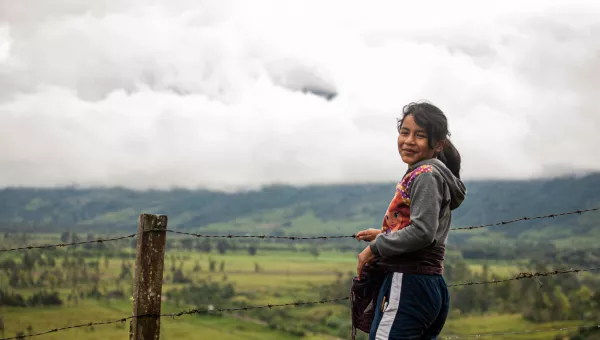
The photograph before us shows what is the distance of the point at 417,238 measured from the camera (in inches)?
137

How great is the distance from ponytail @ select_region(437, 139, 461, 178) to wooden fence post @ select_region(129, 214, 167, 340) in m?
2.05

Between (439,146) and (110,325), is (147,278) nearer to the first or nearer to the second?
(439,146)

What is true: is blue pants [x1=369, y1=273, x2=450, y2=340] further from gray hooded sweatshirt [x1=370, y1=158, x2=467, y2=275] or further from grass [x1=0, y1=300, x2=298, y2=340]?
grass [x1=0, y1=300, x2=298, y2=340]

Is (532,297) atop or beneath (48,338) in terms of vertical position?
atop

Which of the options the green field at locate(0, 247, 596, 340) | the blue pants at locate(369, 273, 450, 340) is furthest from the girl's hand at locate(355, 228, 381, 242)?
the green field at locate(0, 247, 596, 340)

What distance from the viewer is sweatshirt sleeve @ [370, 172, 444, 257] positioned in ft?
11.5

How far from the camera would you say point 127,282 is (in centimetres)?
15200

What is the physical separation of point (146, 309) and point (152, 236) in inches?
21.0

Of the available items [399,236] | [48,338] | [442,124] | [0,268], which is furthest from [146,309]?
[0,268]

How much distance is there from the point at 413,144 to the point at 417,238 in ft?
2.14

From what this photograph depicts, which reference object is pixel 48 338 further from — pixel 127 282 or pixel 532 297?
pixel 532 297

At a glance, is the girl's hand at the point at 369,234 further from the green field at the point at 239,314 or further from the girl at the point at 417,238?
the green field at the point at 239,314

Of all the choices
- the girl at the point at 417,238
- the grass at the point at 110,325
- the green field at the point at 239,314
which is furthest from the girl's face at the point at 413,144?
the grass at the point at 110,325

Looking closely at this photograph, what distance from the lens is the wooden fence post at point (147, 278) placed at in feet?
14.7
